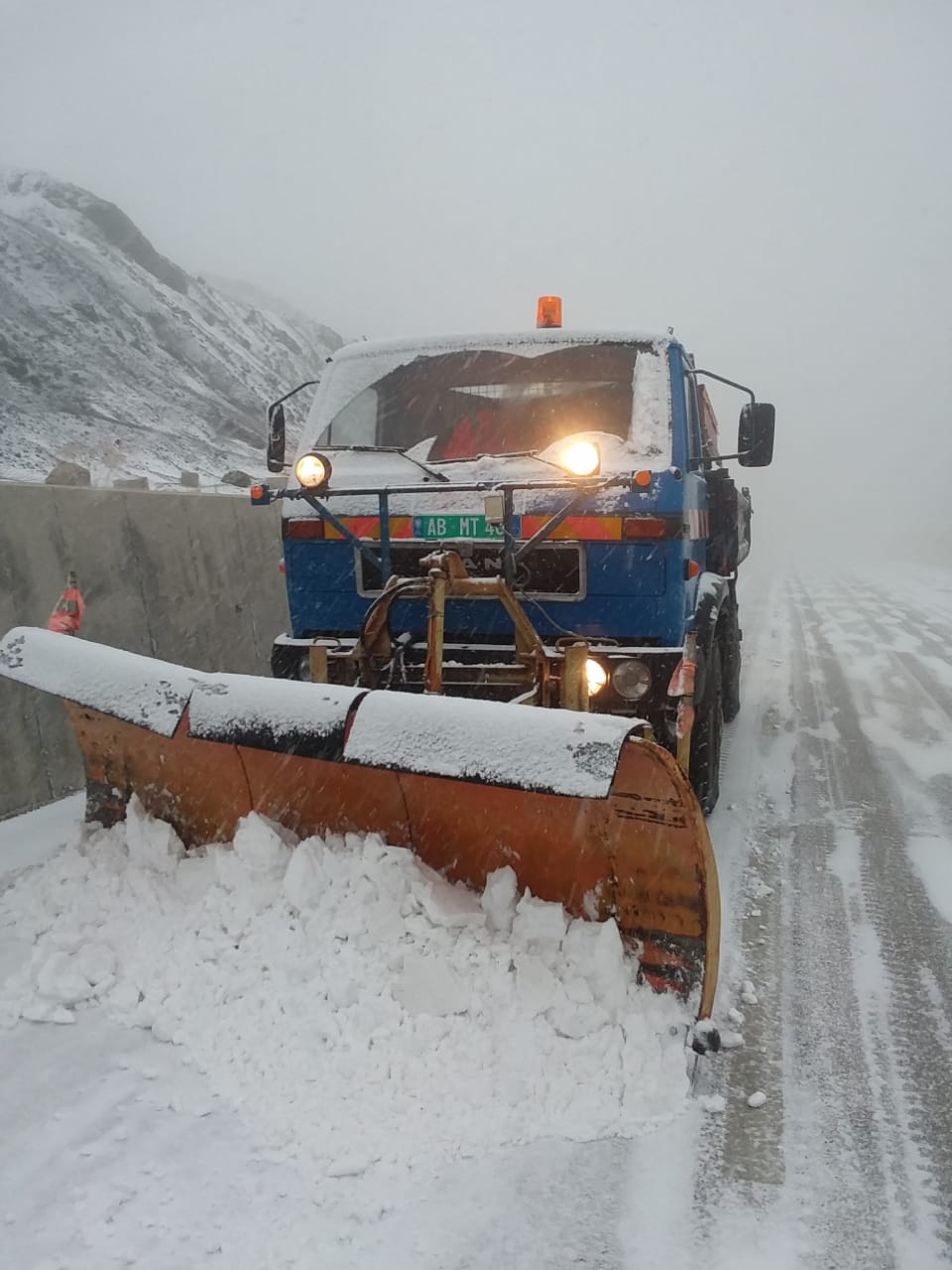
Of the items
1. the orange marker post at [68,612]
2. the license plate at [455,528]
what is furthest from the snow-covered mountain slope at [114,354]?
the license plate at [455,528]

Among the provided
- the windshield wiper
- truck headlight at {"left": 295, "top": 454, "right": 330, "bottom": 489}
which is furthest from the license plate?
truck headlight at {"left": 295, "top": 454, "right": 330, "bottom": 489}

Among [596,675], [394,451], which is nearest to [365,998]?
[596,675]

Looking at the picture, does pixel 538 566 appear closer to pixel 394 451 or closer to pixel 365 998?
pixel 394 451

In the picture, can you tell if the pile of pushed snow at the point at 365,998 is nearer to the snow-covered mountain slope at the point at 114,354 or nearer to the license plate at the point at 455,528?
the license plate at the point at 455,528

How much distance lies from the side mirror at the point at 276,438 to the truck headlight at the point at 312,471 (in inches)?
41.5

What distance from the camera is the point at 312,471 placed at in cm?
357

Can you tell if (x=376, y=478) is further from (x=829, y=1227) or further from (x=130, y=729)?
(x=829, y=1227)

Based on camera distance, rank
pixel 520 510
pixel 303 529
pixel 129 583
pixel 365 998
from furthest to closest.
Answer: pixel 129 583 → pixel 303 529 → pixel 520 510 → pixel 365 998

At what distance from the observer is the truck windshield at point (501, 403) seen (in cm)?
375

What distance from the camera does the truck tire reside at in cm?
509

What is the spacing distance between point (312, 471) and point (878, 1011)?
279 cm

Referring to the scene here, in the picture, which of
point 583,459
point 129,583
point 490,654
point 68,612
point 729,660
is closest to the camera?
point 583,459

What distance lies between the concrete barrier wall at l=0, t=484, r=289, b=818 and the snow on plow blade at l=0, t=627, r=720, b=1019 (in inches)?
48.1

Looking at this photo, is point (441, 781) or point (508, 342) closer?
point (441, 781)
